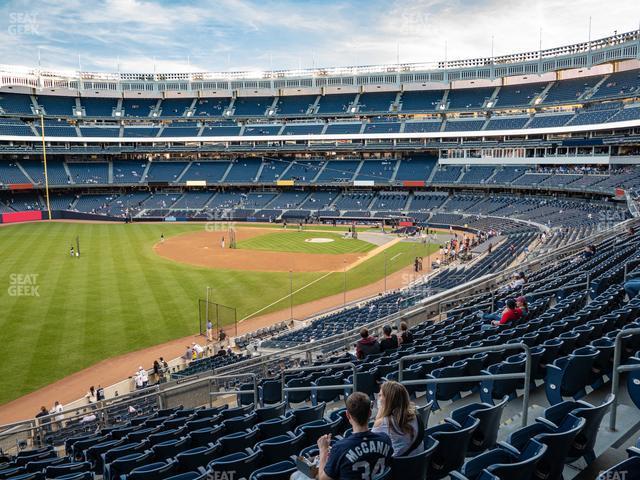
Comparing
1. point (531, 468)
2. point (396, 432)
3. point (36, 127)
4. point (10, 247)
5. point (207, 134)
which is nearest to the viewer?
point (531, 468)

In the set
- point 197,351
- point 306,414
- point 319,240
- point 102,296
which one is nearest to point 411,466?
point 306,414

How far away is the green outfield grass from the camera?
76.0 feet

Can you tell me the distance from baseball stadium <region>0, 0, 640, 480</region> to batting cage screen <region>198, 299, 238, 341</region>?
0.34 m

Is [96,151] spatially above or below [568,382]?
above

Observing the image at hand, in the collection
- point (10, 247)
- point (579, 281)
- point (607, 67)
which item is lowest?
point (579, 281)

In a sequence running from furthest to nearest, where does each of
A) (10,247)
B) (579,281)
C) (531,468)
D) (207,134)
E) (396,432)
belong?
1. (207,134)
2. (10,247)
3. (579,281)
4. (396,432)
5. (531,468)

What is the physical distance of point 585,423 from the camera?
515 centimetres

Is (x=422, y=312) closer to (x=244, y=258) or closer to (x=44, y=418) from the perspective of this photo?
(x=44, y=418)

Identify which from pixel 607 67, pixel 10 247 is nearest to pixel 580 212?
pixel 607 67

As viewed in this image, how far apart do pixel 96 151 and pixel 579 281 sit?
85127mm

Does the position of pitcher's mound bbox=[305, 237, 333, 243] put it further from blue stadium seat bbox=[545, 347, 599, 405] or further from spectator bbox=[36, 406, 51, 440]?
blue stadium seat bbox=[545, 347, 599, 405]

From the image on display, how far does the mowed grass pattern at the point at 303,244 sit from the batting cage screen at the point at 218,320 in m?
21.5

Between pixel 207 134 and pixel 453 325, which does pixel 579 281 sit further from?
pixel 207 134

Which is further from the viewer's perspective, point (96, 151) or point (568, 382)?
point (96, 151)
